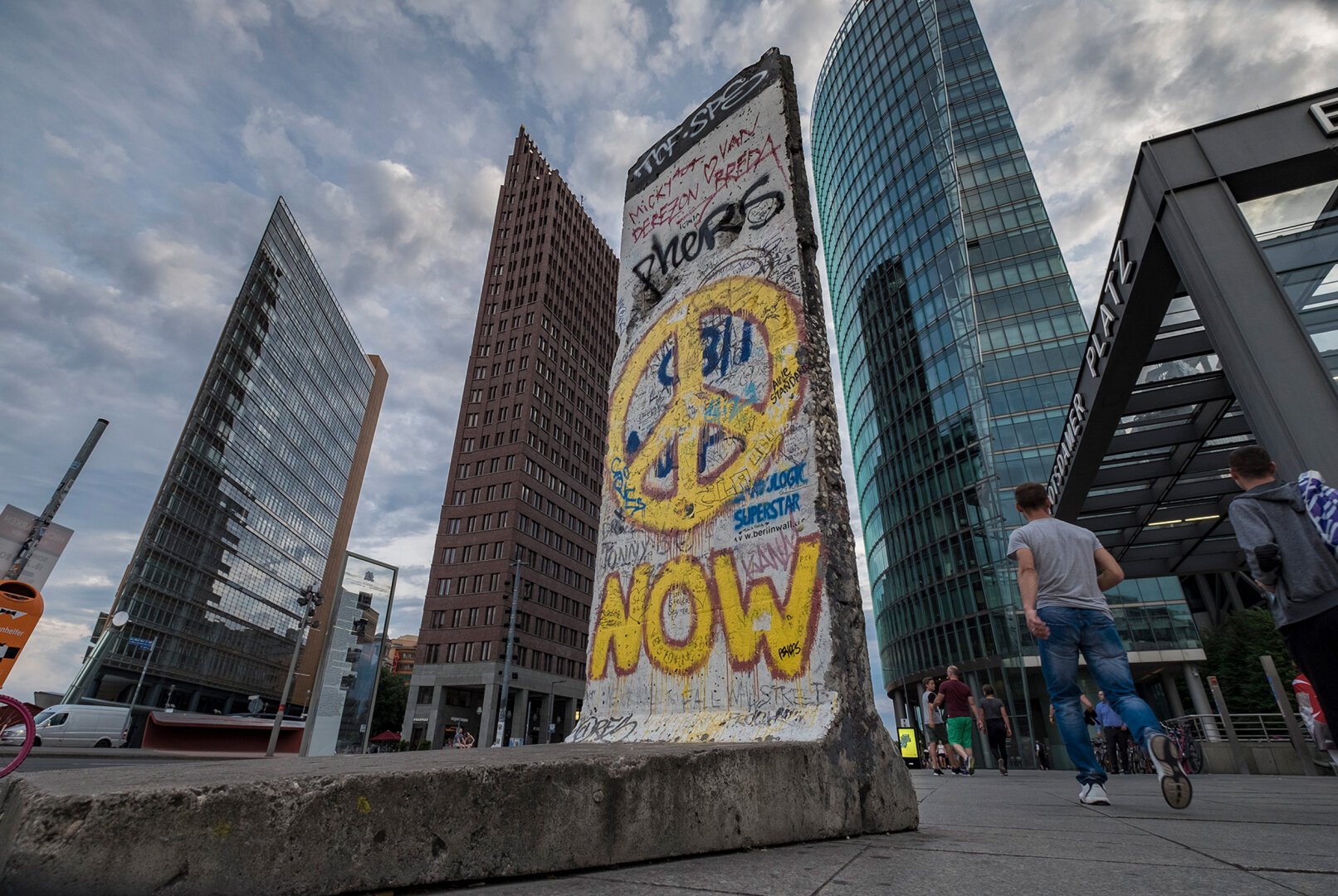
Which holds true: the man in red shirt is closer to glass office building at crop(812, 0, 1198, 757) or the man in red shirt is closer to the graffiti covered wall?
the graffiti covered wall

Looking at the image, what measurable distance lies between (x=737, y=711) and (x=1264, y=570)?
9.31 ft

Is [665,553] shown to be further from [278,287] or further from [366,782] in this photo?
[278,287]

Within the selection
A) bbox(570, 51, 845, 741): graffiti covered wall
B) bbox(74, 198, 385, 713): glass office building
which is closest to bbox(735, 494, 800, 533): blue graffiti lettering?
bbox(570, 51, 845, 741): graffiti covered wall

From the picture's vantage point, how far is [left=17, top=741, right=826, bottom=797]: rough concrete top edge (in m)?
1.47

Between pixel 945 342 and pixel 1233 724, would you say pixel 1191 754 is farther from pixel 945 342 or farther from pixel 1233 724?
pixel 945 342

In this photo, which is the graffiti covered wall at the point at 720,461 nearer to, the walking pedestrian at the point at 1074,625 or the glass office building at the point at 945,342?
the walking pedestrian at the point at 1074,625

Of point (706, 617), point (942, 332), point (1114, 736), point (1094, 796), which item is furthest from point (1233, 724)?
point (942, 332)

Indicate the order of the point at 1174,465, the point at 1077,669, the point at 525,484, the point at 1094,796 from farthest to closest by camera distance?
the point at 525,484
the point at 1174,465
the point at 1094,796
the point at 1077,669

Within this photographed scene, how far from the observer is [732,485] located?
157 inches

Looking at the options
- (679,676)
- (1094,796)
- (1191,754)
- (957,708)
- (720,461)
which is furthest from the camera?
(1191,754)

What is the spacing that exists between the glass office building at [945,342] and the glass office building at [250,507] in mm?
57370

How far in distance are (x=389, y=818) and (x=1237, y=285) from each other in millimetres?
8506

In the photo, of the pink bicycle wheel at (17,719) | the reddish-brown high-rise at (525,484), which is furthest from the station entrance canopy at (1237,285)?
the reddish-brown high-rise at (525,484)

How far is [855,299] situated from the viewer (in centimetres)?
5053
